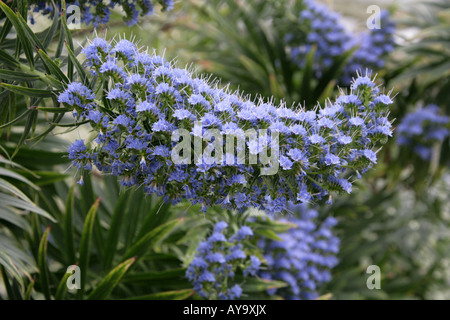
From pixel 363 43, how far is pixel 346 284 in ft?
4.04

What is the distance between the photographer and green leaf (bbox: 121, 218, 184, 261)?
153cm

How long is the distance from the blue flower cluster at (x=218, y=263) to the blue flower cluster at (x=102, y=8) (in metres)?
0.65

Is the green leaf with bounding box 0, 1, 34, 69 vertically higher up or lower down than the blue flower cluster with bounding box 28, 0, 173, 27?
lower down

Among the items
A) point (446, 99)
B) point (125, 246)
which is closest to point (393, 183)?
point (446, 99)

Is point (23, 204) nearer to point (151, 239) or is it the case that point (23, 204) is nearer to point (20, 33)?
point (151, 239)

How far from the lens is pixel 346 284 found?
218 centimetres

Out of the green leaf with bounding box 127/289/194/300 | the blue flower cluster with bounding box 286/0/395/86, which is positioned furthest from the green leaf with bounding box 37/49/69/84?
the blue flower cluster with bounding box 286/0/395/86

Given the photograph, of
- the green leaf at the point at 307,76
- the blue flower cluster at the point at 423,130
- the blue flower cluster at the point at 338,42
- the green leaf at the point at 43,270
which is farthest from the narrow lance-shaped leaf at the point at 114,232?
the blue flower cluster at the point at 423,130

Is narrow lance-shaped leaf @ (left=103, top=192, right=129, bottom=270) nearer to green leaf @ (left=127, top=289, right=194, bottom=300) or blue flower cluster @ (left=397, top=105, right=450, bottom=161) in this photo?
green leaf @ (left=127, top=289, right=194, bottom=300)

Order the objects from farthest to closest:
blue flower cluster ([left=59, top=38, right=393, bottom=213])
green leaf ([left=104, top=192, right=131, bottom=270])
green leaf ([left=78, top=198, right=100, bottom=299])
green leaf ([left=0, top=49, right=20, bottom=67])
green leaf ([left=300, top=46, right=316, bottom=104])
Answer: green leaf ([left=300, top=46, right=316, bottom=104]) → green leaf ([left=104, top=192, right=131, bottom=270]) → green leaf ([left=78, top=198, right=100, bottom=299]) → green leaf ([left=0, top=49, right=20, bottom=67]) → blue flower cluster ([left=59, top=38, right=393, bottom=213])

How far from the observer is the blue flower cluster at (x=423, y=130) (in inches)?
96.1

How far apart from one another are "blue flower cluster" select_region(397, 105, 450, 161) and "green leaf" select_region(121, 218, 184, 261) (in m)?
1.51

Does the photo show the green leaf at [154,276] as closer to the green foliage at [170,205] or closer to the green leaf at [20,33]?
the green foliage at [170,205]

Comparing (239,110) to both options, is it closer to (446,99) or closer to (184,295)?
(184,295)
